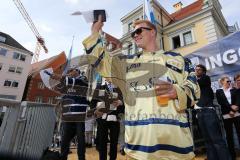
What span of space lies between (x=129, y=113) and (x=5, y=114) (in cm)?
259

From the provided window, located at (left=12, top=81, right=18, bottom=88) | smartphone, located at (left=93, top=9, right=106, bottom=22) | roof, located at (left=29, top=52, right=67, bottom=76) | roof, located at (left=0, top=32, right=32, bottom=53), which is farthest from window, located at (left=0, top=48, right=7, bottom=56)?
smartphone, located at (left=93, top=9, right=106, bottom=22)

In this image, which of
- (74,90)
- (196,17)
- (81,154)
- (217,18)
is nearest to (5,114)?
(74,90)

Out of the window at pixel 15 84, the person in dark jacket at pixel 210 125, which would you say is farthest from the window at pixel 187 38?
the window at pixel 15 84

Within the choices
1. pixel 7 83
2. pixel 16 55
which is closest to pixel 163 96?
pixel 7 83

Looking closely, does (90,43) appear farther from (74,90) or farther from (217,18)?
(217,18)

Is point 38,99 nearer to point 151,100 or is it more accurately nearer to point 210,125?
point 210,125

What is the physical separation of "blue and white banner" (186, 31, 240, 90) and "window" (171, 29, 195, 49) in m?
11.2

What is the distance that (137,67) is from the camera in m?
1.52

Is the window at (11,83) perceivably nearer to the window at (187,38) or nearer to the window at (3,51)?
the window at (3,51)

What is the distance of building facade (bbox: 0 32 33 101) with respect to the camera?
31.7 metres

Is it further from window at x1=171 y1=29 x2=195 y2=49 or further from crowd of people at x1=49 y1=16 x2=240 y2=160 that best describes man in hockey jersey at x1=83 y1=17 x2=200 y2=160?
window at x1=171 y1=29 x2=195 y2=49

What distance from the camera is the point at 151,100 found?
1322 millimetres

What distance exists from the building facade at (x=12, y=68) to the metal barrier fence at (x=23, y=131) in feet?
108

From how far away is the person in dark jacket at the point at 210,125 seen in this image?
3.12 metres
